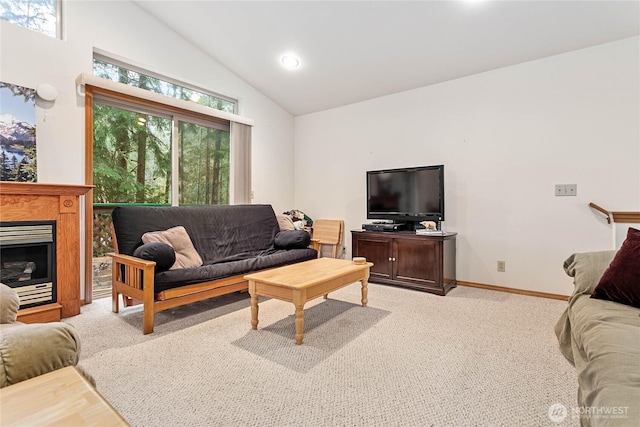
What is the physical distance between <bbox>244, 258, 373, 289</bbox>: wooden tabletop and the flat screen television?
1.23m

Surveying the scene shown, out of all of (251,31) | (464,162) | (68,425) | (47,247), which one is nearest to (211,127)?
(251,31)

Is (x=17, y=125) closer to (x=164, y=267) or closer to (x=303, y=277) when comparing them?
(x=164, y=267)

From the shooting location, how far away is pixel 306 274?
2.39m

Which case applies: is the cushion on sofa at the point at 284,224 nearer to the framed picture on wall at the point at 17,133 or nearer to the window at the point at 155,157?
the window at the point at 155,157

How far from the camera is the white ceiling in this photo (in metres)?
2.65

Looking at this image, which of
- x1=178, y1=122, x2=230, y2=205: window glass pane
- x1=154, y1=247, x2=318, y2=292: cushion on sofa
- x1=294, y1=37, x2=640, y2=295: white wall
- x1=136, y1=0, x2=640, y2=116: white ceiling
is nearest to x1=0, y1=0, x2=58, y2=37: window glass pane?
x1=136, y1=0, x2=640, y2=116: white ceiling

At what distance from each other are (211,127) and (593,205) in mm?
4245

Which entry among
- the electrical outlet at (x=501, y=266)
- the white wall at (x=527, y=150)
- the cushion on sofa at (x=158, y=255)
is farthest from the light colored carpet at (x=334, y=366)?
the white wall at (x=527, y=150)

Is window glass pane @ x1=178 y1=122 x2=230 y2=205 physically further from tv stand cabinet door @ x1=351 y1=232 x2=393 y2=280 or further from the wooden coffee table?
the wooden coffee table

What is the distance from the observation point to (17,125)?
8.50ft

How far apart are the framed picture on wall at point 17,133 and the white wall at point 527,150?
3568 mm

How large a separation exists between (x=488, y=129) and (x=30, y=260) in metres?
4.34

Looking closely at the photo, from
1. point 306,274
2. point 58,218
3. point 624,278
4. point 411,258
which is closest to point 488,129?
point 411,258

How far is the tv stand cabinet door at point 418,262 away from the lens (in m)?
3.29
